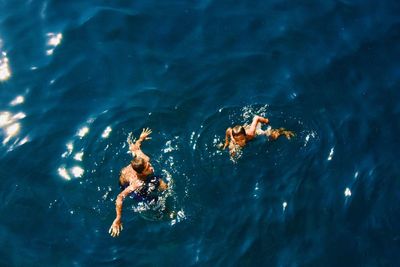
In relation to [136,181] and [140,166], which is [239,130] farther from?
[136,181]

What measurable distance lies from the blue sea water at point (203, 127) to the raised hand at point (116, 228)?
134 millimetres

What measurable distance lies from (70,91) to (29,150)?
209 cm

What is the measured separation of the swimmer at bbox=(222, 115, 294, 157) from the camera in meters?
11.6

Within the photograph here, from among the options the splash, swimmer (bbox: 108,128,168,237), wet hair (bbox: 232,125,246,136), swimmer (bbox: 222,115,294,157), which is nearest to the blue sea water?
the splash

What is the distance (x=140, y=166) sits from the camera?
419 inches

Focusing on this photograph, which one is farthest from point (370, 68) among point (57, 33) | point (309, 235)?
point (57, 33)

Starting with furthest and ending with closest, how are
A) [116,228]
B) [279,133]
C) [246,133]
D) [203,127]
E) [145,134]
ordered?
[203,127]
[279,133]
[145,134]
[246,133]
[116,228]

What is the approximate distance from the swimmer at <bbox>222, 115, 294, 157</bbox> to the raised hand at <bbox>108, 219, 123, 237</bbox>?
3.37 m

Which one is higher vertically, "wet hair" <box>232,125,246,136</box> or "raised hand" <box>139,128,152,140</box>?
Result: "wet hair" <box>232,125,246,136</box>

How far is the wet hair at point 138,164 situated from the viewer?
10.6 meters

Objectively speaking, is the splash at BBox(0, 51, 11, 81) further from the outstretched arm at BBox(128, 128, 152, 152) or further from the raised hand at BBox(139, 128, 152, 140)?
the raised hand at BBox(139, 128, 152, 140)

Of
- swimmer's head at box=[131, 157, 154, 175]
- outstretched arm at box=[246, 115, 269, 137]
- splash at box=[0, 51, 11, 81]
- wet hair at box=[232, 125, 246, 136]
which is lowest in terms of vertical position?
outstretched arm at box=[246, 115, 269, 137]

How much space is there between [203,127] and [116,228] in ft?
11.8

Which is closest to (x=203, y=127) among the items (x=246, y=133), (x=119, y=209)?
(x=246, y=133)
